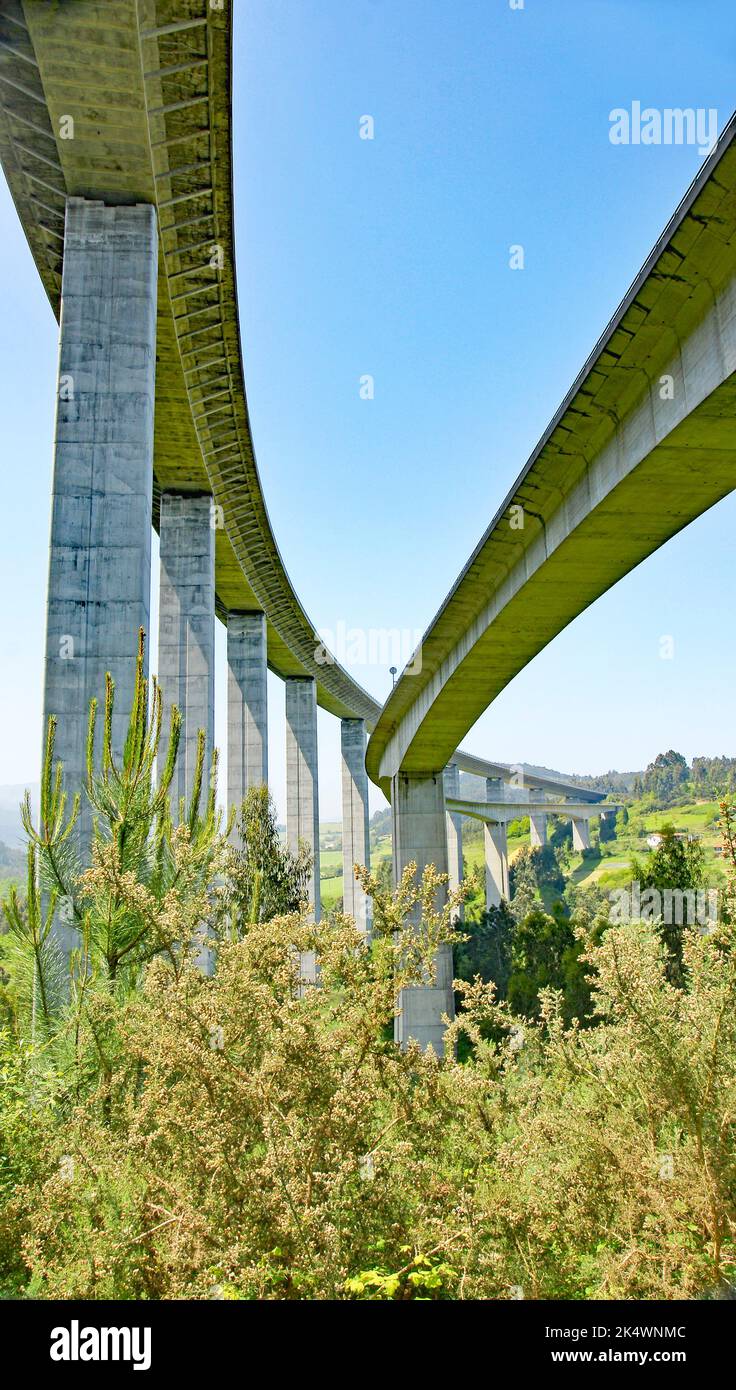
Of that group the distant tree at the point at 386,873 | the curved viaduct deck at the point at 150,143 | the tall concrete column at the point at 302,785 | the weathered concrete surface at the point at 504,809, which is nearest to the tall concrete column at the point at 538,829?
the weathered concrete surface at the point at 504,809

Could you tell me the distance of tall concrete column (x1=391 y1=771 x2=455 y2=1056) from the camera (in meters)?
23.4

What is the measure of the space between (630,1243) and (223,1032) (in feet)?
→ 9.71

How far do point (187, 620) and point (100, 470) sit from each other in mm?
8630

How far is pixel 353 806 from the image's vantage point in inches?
1951

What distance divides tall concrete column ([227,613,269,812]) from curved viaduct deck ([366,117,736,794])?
538 inches

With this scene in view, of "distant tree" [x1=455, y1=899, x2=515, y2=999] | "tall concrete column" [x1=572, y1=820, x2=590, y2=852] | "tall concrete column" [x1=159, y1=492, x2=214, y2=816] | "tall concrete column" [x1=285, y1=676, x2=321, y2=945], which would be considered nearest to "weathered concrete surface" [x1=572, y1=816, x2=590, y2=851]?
"tall concrete column" [x1=572, y1=820, x2=590, y2=852]

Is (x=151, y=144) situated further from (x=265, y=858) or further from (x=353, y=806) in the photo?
(x=353, y=806)

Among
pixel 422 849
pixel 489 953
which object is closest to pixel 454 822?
pixel 489 953

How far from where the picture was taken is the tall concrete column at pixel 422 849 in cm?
2336

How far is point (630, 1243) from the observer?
5.36m

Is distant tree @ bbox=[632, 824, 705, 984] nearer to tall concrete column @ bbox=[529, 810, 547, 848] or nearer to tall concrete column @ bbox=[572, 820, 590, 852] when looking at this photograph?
tall concrete column @ bbox=[529, 810, 547, 848]

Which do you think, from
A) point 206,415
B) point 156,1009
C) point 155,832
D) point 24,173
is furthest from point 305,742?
point 156,1009

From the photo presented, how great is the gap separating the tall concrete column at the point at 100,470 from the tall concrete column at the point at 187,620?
735 cm

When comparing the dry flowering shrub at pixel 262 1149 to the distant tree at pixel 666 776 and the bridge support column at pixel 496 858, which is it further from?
the distant tree at pixel 666 776
